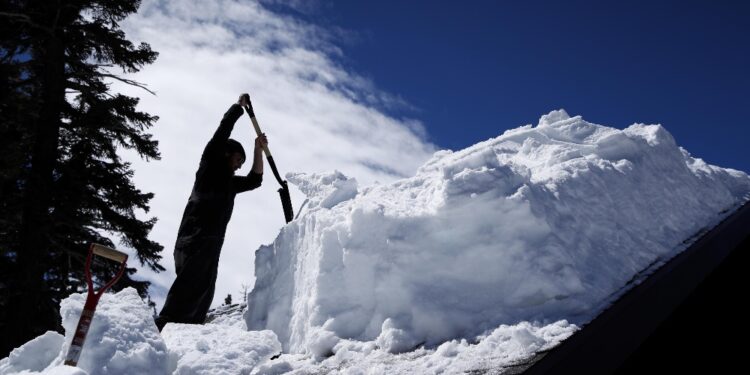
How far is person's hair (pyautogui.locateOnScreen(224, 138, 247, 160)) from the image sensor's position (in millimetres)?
4547

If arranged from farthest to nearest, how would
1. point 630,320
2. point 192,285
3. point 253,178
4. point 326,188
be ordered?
point 326,188 → point 253,178 → point 192,285 → point 630,320

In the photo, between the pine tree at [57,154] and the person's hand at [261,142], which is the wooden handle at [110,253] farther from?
the pine tree at [57,154]

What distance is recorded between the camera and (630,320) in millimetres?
2381

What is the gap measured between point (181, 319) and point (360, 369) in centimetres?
204

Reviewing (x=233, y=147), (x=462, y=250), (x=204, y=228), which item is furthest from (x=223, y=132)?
(x=462, y=250)

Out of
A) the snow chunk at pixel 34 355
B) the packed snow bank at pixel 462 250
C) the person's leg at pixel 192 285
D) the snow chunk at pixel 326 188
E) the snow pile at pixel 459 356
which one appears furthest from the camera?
the snow chunk at pixel 326 188

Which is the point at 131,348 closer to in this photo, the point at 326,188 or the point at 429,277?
the point at 429,277

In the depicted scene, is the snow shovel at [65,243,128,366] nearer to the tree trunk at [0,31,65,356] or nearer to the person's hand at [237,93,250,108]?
the person's hand at [237,93,250,108]

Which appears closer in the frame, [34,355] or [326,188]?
[34,355]

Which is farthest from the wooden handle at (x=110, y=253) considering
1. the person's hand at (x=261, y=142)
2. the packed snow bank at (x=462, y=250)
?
the person's hand at (x=261, y=142)

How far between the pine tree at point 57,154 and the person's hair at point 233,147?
6057mm

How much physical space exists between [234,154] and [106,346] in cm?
233

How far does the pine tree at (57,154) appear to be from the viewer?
8.96m

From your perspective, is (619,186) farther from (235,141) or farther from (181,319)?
(181,319)
